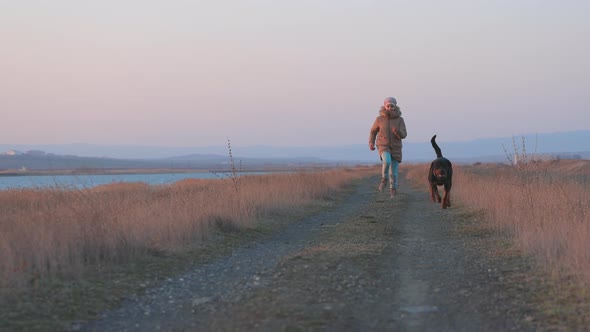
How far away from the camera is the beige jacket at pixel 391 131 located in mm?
14953

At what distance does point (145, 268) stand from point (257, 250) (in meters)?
2.06

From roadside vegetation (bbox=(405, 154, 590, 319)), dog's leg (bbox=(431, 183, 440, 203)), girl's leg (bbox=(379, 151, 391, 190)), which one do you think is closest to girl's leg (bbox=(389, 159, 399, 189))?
girl's leg (bbox=(379, 151, 391, 190))

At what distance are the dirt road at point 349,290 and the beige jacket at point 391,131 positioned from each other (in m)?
5.98

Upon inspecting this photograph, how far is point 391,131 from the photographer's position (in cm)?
1499

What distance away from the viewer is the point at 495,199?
1173 centimetres

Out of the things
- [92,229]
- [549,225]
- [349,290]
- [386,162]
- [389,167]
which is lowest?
[349,290]

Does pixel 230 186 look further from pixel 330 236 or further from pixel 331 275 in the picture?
pixel 331 275

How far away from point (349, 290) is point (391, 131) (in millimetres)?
9695

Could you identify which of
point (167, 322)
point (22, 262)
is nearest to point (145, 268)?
point (22, 262)

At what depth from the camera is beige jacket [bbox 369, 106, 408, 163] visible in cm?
1495

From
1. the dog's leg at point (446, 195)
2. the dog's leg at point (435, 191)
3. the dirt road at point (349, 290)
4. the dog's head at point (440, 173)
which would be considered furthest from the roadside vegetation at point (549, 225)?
the dog's head at point (440, 173)

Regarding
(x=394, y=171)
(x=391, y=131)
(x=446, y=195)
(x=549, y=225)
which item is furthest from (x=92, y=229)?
(x=394, y=171)

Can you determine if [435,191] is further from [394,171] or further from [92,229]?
[92,229]

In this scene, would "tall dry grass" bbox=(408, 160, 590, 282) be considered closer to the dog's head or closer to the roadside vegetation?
the roadside vegetation
